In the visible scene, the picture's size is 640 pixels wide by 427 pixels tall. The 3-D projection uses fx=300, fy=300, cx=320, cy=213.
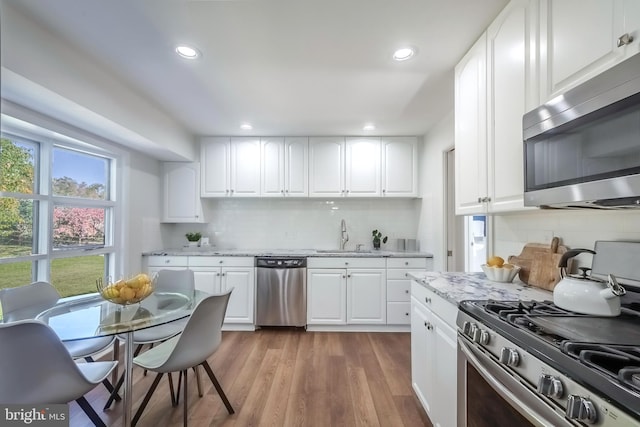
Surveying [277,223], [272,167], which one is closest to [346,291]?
[277,223]

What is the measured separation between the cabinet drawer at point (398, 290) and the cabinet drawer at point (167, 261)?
2393 mm

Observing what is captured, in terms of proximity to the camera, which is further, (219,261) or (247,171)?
(247,171)

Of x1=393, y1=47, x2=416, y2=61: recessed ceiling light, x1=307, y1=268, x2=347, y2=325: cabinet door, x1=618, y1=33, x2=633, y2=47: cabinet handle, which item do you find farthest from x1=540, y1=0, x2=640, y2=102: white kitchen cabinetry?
x1=307, y1=268, x2=347, y2=325: cabinet door

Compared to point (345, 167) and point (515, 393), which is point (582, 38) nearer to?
point (515, 393)

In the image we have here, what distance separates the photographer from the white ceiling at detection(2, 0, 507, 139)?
1.58 metres

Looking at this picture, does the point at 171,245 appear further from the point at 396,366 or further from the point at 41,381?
the point at 396,366

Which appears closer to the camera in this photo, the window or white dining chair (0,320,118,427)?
white dining chair (0,320,118,427)

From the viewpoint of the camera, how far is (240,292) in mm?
3492

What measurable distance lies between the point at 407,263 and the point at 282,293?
1478 millimetres

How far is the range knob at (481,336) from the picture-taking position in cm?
117

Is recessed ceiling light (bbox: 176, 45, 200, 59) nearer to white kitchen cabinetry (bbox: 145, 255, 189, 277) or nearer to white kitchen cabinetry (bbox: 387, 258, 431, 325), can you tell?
white kitchen cabinetry (bbox: 145, 255, 189, 277)

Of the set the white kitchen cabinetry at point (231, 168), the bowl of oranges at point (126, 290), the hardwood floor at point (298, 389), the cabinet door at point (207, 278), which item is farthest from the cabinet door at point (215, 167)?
the bowl of oranges at point (126, 290)

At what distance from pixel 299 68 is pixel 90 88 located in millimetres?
1446

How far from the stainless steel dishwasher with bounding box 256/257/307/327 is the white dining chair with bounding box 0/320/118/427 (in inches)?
82.6
